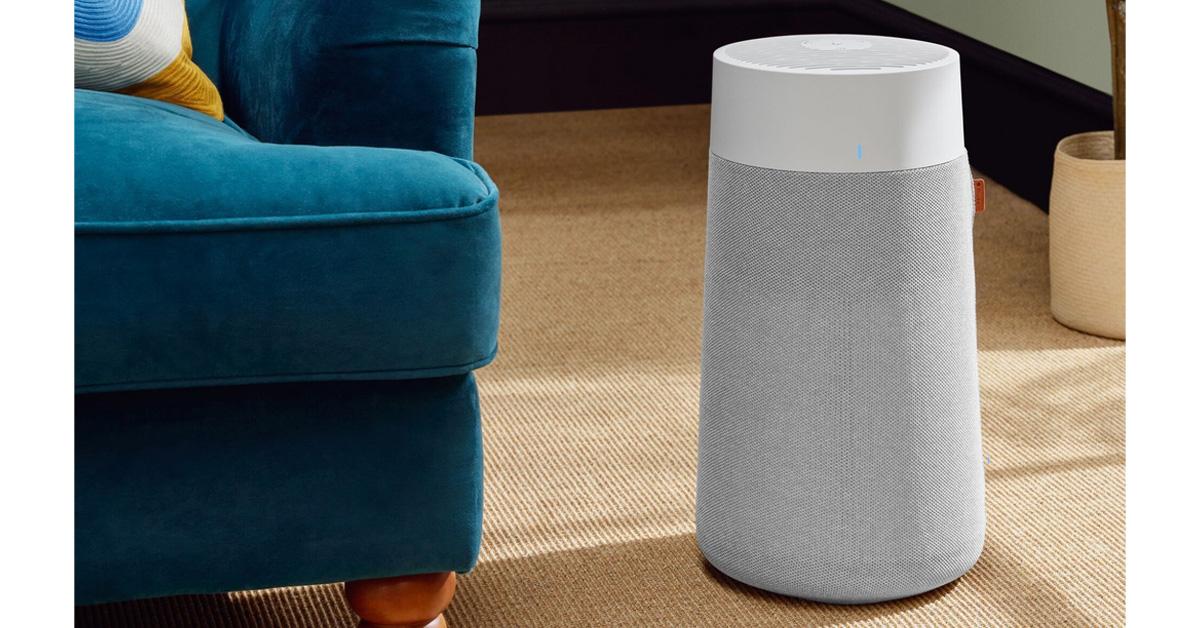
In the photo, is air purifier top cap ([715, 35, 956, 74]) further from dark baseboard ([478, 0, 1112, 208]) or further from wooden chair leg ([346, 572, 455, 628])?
dark baseboard ([478, 0, 1112, 208])

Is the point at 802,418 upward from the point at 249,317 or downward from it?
downward

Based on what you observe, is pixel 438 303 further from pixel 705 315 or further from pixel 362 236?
pixel 705 315

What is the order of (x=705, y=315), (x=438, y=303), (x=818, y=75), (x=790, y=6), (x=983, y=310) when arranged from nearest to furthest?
(x=438, y=303), (x=818, y=75), (x=705, y=315), (x=983, y=310), (x=790, y=6)

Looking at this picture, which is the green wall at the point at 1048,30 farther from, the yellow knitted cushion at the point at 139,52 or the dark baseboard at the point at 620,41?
the yellow knitted cushion at the point at 139,52

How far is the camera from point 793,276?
1.05m

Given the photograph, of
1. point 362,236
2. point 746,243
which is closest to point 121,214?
point 362,236

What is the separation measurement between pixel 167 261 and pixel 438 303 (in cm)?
17

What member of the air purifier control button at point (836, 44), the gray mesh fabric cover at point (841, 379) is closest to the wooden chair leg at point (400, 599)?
the gray mesh fabric cover at point (841, 379)

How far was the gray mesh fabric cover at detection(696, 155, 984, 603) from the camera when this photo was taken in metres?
1.04

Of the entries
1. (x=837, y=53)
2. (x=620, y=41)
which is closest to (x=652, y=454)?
(x=837, y=53)

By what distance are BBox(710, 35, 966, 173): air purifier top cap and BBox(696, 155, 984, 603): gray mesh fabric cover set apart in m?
0.01

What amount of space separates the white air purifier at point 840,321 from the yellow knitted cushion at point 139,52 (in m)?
0.46

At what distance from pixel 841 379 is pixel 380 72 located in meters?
0.44

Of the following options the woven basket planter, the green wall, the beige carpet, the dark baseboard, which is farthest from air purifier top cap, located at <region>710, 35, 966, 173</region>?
the dark baseboard
